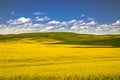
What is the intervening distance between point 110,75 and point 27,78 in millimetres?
6409

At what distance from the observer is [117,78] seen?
59.9ft

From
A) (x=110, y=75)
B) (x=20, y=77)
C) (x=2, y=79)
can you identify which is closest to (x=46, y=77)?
(x=20, y=77)

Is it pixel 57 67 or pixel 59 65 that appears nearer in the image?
pixel 57 67

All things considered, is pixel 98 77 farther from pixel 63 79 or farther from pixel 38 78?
pixel 38 78

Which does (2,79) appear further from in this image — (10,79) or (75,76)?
(75,76)

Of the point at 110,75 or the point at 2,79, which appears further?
the point at 110,75

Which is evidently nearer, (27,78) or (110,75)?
(27,78)

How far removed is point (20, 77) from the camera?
18422 millimetres

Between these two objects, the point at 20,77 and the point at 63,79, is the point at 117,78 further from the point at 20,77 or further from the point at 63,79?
the point at 20,77

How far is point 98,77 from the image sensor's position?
18594mm

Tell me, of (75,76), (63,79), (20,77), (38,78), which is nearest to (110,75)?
(75,76)

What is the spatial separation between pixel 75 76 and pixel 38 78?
9.34 feet

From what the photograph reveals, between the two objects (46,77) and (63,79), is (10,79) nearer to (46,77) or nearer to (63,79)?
(46,77)

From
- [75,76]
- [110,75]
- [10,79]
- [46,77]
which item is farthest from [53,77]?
[110,75]
